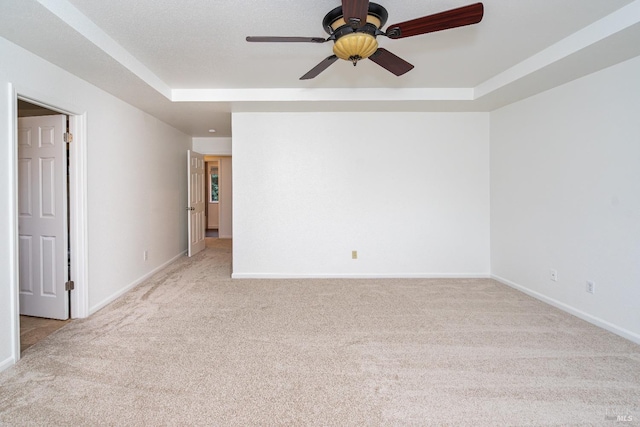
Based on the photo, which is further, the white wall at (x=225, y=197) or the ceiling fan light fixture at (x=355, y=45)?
the white wall at (x=225, y=197)

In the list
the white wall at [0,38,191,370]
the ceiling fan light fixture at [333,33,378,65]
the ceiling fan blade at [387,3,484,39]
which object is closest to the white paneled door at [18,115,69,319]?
the white wall at [0,38,191,370]

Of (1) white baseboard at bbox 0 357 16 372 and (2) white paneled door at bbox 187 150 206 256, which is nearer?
(1) white baseboard at bbox 0 357 16 372

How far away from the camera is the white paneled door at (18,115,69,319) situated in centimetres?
271

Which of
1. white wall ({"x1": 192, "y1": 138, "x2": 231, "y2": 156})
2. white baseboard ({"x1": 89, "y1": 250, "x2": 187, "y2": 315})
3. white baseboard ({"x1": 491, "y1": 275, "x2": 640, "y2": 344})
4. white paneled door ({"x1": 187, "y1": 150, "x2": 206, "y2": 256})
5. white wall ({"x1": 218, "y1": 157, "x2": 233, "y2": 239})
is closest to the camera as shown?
white baseboard ({"x1": 491, "y1": 275, "x2": 640, "y2": 344})

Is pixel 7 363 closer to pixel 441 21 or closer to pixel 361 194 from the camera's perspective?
pixel 441 21

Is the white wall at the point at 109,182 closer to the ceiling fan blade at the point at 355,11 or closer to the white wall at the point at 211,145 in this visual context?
the white wall at the point at 211,145

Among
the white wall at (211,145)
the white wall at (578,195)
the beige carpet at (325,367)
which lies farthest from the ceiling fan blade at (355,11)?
the white wall at (211,145)

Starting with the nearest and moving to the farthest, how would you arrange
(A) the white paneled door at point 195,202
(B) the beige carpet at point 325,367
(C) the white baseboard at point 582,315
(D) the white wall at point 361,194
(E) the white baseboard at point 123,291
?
(B) the beige carpet at point 325,367
(C) the white baseboard at point 582,315
(E) the white baseboard at point 123,291
(D) the white wall at point 361,194
(A) the white paneled door at point 195,202

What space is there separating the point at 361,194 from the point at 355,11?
9.09 feet

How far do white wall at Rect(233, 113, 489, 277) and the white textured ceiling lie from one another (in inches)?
13.4

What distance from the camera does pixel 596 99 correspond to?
269cm

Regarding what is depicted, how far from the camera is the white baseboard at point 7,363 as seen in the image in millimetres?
1965

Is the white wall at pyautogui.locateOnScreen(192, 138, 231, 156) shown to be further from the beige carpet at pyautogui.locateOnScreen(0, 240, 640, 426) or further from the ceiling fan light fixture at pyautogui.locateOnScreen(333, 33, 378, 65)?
the ceiling fan light fixture at pyautogui.locateOnScreen(333, 33, 378, 65)

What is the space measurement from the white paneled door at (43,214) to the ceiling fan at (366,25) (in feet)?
7.39
